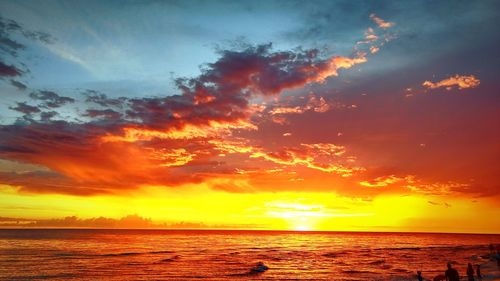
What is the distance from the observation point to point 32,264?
63.6 m

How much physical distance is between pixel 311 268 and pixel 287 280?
14.3 metres

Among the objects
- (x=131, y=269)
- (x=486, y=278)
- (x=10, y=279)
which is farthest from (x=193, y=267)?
(x=486, y=278)

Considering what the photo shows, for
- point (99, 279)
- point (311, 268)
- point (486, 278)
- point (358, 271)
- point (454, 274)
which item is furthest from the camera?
point (311, 268)

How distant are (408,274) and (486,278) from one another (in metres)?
10.4

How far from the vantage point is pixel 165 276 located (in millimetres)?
51344

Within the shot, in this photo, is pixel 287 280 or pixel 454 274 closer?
pixel 454 274

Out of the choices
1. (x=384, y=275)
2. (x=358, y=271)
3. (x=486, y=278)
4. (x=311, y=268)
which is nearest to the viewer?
(x=486, y=278)

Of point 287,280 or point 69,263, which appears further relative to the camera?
point 69,263

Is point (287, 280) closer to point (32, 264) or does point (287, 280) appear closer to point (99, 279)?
point (99, 279)

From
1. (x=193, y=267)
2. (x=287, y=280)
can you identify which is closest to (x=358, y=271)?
(x=287, y=280)

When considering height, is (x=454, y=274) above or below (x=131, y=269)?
above

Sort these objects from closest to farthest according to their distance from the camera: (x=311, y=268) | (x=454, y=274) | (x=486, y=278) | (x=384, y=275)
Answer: (x=454, y=274) < (x=486, y=278) < (x=384, y=275) < (x=311, y=268)

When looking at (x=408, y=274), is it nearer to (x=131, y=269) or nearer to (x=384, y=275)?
(x=384, y=275)

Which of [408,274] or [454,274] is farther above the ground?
[454,274]
